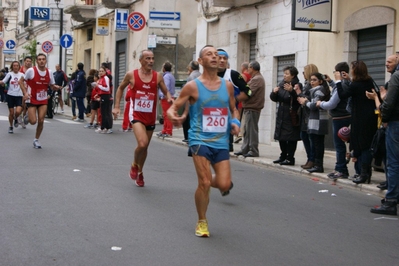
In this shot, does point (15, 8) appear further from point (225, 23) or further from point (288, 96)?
point (288, 96)

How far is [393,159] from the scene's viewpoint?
29.3ft

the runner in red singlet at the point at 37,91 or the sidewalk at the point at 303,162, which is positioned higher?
the runner in red singlet at the point at 37,91

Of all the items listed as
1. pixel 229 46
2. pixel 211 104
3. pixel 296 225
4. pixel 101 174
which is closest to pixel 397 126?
pixel 296 225

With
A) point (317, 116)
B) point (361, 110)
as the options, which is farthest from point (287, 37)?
point (361, 110)

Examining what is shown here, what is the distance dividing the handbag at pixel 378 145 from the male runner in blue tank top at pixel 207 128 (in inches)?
129

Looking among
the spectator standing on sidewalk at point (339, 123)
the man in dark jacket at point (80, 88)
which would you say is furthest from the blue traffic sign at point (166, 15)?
the spectator standing on sidewalk at point (339, 123)

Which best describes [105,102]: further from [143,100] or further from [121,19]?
[121,19]

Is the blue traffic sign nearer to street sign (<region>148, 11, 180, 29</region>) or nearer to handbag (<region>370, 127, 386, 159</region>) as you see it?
street sign (<region>148, 11, 180, 29</region>)

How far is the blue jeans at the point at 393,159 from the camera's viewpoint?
8859 mm

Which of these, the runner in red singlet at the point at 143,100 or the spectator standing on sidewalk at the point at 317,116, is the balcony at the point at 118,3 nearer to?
the spectator standing on sidewalk at the point at 317,116

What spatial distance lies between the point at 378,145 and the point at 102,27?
2497 cm

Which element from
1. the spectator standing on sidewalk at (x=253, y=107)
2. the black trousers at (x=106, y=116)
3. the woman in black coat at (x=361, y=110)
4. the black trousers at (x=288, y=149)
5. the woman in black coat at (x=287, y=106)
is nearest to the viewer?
the woman in black coat at (x=361, y=110)

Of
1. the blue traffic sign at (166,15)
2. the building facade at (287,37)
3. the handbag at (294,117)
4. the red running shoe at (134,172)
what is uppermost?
the blue traffic sign at (166,15)

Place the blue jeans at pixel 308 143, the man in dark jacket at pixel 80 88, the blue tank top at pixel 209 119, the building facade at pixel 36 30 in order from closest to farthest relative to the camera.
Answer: the blue tank top at pixel 209 119, the blue jeans at pixel 308 143, the man in dark jacket at pixel 80 88, the building facade at pixel 36 30
